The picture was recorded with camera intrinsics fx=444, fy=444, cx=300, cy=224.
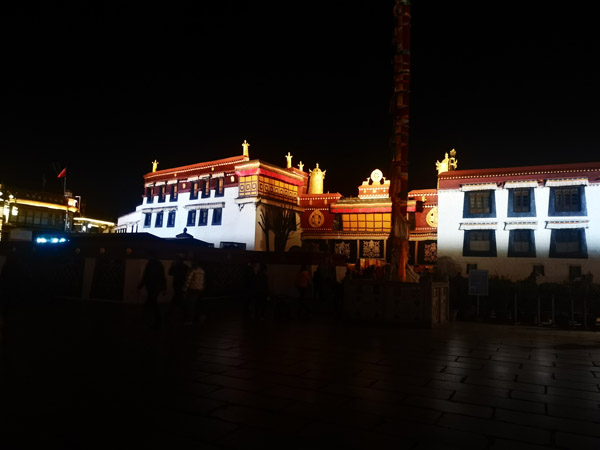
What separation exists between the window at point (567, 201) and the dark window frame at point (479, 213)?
11.7 feet

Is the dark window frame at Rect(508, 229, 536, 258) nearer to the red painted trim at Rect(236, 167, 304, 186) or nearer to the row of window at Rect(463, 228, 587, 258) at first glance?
the row of window at Rect(463, 228, 587, 258)

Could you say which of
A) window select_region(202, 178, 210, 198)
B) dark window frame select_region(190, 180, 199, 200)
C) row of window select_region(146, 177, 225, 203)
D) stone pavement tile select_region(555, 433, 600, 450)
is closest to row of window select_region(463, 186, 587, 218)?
row of window select_region(146, 177, 225, 203)

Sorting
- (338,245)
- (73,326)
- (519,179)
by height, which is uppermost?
(519,179)

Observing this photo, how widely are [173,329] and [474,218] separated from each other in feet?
88.6

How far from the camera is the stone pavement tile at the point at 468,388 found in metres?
5.64

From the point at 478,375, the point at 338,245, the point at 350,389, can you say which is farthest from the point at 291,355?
the point at 338,245

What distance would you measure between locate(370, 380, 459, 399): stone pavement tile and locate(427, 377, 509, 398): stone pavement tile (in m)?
0.09

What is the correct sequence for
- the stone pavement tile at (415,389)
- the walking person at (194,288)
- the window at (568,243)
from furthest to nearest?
the window at (568,243), the walking person at (194,288), the stone pavement tile at (415,389)

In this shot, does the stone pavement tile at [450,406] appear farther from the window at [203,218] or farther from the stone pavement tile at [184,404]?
the window at [203,218]

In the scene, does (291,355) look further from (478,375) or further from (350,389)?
(478,375)

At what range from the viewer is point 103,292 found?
669 inches

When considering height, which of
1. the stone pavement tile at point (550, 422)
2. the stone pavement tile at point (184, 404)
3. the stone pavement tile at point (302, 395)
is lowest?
the stone pavement tile at point (184, 404)

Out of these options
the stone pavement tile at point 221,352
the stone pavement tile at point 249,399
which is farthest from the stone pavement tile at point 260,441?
the stone pavement tile at point 221,352

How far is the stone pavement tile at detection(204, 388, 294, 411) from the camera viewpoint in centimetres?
487
